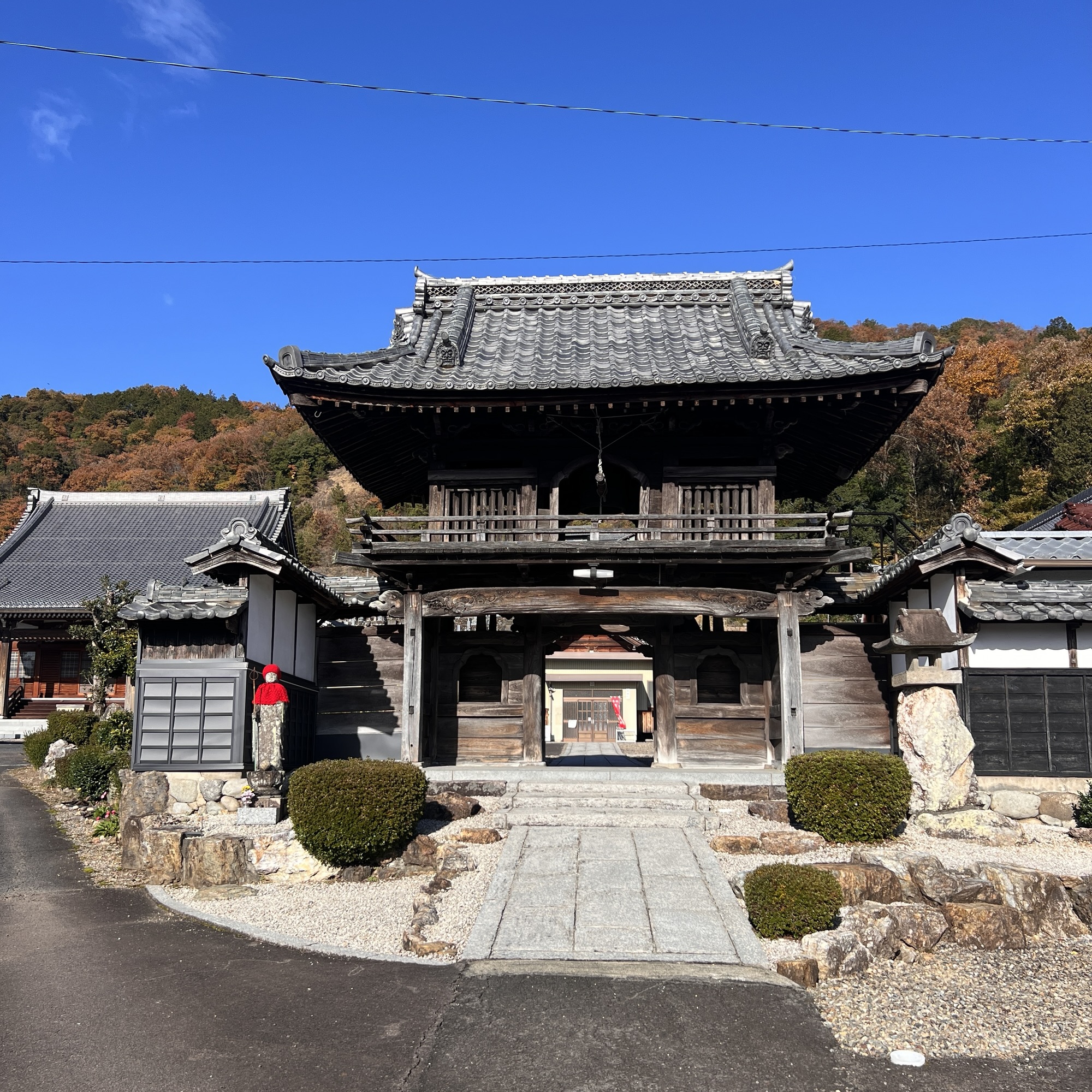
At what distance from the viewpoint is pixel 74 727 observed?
2184 centimetres

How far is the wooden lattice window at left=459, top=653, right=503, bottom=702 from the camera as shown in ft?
56.5

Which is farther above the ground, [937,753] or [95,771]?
[937,753]

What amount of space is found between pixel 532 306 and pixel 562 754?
18.1 meters

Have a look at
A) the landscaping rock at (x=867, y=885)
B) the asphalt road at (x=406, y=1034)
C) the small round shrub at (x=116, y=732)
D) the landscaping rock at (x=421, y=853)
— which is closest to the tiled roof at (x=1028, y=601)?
the landscaping rock at (x=867, y=885)

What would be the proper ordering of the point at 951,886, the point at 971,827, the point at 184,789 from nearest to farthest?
the point at 951,886
the point at 971,827
the point at 184,789

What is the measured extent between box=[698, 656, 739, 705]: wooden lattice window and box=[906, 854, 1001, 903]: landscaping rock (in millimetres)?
7322

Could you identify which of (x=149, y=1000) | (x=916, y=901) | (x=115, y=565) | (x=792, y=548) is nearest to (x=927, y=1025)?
(x=916, y=901)

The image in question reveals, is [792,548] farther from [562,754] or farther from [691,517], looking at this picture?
[562,754]

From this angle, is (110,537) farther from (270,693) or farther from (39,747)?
(270,693)

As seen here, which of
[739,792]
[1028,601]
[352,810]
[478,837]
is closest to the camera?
[352,810]

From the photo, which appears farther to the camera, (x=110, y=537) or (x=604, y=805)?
(x=110, y=537)

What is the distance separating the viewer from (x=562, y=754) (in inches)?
1286

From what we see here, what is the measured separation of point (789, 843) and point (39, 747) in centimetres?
1850

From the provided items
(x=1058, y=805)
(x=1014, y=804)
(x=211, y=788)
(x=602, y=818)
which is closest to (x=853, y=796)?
(x=602, y=818)
